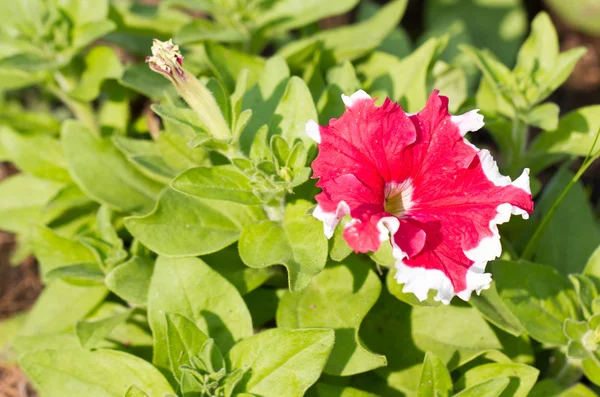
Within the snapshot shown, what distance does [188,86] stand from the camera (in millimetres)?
2361

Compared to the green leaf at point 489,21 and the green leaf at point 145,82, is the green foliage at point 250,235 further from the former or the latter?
the green leaf at point 489,21

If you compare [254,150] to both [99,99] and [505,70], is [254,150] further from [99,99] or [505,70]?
[99,99]

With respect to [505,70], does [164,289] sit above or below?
below

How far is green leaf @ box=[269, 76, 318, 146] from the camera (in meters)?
2.80

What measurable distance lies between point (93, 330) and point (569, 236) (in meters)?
2.44

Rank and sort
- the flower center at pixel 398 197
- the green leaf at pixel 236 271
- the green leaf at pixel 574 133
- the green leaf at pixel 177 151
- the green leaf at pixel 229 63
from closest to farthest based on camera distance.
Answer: the flower center at pixel 398 197 → the green leaf at pixel 236 271 → the green leaf at pixel 177 151 → the green leaf at pixel 574 133 → the green leaf at pixel 229 63

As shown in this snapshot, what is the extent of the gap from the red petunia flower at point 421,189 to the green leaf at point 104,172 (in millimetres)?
1377

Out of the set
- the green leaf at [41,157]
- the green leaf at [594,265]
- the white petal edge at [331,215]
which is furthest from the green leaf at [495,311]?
the green leaf at [41,157]

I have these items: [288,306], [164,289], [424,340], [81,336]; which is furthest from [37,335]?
[424,340]

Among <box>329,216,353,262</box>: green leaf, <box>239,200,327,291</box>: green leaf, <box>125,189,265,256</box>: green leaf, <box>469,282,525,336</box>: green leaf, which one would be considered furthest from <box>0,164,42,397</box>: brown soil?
<box>469,282,525,336</box>: green leaf

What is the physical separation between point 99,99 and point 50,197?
1506 millimetres

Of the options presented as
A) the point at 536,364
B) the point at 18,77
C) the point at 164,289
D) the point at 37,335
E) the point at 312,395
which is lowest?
the point at 536,364

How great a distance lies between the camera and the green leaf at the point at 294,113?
2799 millimetres

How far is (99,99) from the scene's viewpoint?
200 inches
